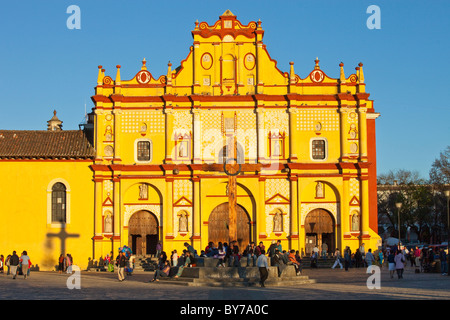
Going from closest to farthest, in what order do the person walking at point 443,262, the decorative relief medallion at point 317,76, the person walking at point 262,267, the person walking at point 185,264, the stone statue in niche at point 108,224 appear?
the person walking at point 262,267 < the person walking at point 185,264 < the person walking at point 443,262 < the stone statue in niche at point 108,224 < the decorative relief medallion at point 317,76

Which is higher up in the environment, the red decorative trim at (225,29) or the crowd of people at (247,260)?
the red decorative trim at (225,29)

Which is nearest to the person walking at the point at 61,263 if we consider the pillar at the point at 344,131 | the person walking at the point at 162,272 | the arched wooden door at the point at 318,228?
the person walking at the point at 162,272

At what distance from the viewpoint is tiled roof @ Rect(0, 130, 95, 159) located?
157 ft

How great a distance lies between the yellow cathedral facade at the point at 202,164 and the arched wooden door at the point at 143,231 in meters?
0.07

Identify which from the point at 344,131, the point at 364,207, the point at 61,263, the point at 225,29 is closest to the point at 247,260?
the point at 61,263

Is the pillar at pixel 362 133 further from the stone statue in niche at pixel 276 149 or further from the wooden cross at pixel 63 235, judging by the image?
the wooden cross at pixel 63 235

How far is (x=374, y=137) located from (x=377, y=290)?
25334 millimetres

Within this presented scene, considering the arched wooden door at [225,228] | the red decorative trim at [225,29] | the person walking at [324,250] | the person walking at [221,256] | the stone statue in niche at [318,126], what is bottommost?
the person walking at [324,250]

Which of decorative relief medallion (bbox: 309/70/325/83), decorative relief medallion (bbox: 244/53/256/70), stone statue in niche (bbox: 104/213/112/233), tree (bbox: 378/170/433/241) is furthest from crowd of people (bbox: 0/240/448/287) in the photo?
tree (bbox: 378/170/433/241)

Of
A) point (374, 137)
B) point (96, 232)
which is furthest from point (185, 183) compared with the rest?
point (374, 137)

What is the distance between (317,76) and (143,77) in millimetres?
11807

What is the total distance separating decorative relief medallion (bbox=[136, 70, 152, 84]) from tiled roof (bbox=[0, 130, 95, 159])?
5.49m

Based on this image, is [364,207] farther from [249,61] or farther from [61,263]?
[61,263]

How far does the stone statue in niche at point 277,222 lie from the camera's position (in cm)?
4754
